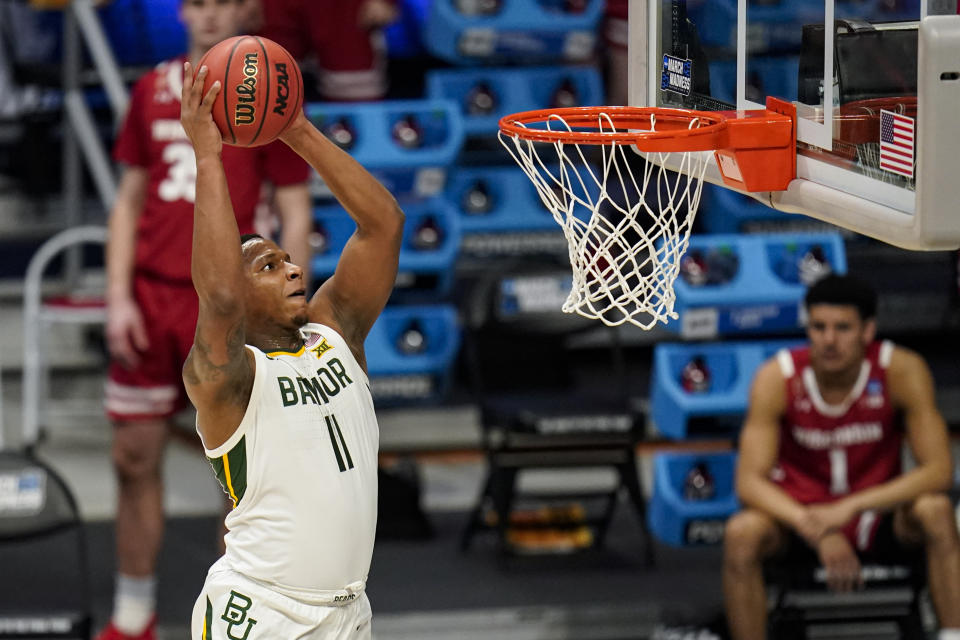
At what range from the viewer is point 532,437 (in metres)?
6.38

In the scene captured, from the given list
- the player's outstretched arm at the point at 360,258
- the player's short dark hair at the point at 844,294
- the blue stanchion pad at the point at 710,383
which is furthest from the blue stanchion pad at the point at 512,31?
the player's outstretched arm at the point at 360,258

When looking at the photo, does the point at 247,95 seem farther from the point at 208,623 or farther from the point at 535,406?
the point at 535,406

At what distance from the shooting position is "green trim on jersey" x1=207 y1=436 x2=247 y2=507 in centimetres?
370

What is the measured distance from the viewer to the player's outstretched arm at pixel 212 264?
342 cm

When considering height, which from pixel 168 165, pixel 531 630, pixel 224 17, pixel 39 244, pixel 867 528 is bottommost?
pixel 531 630

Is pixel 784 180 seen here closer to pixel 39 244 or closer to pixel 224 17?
pixel 224 17

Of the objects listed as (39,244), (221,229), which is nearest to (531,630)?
(221,229)

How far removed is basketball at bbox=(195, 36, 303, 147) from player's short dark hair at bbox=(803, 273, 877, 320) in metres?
2.44

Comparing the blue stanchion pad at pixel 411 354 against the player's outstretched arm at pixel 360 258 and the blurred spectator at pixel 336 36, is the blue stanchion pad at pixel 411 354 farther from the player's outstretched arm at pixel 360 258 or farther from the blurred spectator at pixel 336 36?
the player's outstretched arm at pixel 360 258

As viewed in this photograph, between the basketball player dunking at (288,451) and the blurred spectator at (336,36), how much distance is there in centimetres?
373

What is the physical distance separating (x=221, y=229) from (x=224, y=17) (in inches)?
84.0

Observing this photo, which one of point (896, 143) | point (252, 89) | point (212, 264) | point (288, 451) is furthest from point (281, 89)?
point (896, 143)

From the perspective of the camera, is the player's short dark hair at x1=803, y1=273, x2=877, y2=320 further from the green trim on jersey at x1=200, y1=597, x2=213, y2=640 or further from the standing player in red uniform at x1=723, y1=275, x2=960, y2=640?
the green trim on jersey at x1=200, y1=597, x2=213, y2=640

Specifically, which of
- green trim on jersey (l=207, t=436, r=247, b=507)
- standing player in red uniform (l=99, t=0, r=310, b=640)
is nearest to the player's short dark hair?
standing player in red uniform (l=99, t=0, r=310, b=640)
